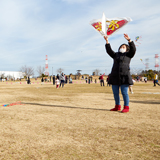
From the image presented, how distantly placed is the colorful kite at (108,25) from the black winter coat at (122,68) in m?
1.03

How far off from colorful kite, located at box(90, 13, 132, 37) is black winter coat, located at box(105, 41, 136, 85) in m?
1.03

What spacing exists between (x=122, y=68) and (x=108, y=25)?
1.77 m

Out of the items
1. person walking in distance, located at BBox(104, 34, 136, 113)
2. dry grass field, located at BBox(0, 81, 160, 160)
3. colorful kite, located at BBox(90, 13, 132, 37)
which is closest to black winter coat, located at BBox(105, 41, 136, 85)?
person walking in distance, located at BBox(104, 34, 136, 113)

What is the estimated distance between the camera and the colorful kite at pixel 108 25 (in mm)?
5977

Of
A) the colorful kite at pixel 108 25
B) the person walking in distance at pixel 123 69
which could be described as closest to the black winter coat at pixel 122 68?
the person walking in distance at pixel 123 69

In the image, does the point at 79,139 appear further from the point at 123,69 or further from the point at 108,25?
the point at 108,25

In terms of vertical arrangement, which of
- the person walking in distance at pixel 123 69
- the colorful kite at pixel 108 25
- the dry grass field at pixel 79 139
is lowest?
the dry grass field at pixel 79 139

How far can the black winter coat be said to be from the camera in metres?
5.18

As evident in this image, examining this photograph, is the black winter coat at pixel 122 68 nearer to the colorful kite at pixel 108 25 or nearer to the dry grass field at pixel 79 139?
the colorful kite at pixel 108 25

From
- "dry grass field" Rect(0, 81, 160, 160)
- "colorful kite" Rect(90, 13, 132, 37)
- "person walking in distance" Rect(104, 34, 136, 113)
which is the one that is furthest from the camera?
"colorful kite" Rect(90, 13, 132, 37)

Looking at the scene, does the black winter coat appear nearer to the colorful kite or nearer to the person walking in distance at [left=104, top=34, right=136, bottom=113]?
the person walking in distance at [left=104, top=34, right=136, bottom=113]

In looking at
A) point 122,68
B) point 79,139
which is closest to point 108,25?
point 122,68

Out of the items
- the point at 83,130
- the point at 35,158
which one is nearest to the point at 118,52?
the point at 83,130

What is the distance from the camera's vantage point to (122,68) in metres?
5.23
